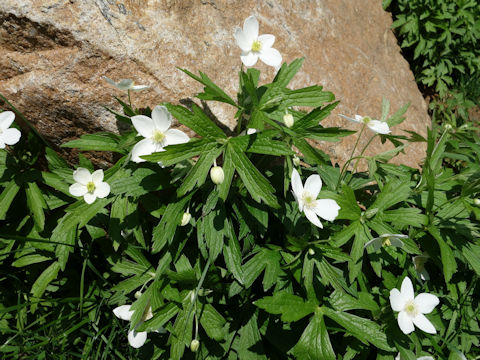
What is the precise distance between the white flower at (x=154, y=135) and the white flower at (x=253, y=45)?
0.63 metres

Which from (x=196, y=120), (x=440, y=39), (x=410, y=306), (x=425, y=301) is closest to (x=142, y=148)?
(x=196, y=120)

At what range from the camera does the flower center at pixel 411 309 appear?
7.98 ft

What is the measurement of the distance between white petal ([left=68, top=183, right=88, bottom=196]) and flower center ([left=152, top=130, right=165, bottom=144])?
1.96 feet

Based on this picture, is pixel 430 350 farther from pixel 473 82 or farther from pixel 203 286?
pixel 473 82

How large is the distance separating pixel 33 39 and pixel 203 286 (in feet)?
6.56

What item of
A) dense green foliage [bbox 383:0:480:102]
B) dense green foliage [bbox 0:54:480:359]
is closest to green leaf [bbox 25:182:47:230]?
dense green foliage [bbox 0:54:480:359]

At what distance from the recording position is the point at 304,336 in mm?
2381

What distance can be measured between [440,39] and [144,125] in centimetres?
469

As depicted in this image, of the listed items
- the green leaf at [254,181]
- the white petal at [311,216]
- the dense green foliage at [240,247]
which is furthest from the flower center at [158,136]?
the white petal at [311,216]

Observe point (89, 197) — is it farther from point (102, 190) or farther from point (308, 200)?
point (308, 200)

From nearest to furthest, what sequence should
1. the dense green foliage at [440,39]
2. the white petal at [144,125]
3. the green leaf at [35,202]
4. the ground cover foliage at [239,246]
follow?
1. the white petal at [144,125]
2. the ground cover foliage at [239,246]
3. the green leaf at [35,202]
4. the dense green foliage at [440,39]

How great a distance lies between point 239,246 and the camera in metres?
2.40

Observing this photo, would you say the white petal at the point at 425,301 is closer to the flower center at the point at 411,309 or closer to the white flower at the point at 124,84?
the flower center at the point at 411,309

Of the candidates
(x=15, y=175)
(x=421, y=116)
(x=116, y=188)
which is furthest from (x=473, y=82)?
(x=15, y=175)
